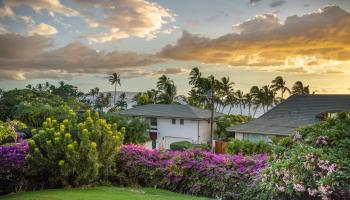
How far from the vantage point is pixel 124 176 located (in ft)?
39.1

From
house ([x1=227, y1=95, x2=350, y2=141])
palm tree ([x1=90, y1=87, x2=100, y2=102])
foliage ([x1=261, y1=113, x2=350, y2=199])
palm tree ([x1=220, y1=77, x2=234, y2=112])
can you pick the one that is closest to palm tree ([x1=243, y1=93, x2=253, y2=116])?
palm tree ([x1=220, y1=77, x2=234, y2=112])

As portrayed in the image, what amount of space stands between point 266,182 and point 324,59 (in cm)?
767

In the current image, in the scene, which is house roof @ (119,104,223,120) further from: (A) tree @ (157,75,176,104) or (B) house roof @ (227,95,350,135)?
(A) tree @ (157,75,176,104)

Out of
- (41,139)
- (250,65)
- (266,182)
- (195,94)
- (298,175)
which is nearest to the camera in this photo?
(298,175)

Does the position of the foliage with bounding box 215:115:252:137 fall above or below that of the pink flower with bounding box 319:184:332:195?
below

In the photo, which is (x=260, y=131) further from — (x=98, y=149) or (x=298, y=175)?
(x=298, y=175)

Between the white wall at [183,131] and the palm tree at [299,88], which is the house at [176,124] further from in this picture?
the palm tree at [299,88]

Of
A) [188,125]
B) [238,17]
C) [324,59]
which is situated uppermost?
[238,17]

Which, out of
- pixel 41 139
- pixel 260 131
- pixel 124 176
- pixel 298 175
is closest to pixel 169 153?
pixel 124 176

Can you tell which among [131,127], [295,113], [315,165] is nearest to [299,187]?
[315,165]

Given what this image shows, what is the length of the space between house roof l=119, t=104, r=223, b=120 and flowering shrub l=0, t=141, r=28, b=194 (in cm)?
2991

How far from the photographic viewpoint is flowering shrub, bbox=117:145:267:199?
986cm

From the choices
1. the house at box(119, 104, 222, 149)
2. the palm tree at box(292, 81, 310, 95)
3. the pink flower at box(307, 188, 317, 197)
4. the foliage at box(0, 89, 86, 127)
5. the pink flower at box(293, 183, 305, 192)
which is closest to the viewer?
the pink flower at box(307, 188, 317, 197)

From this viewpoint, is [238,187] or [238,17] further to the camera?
[238,17]
